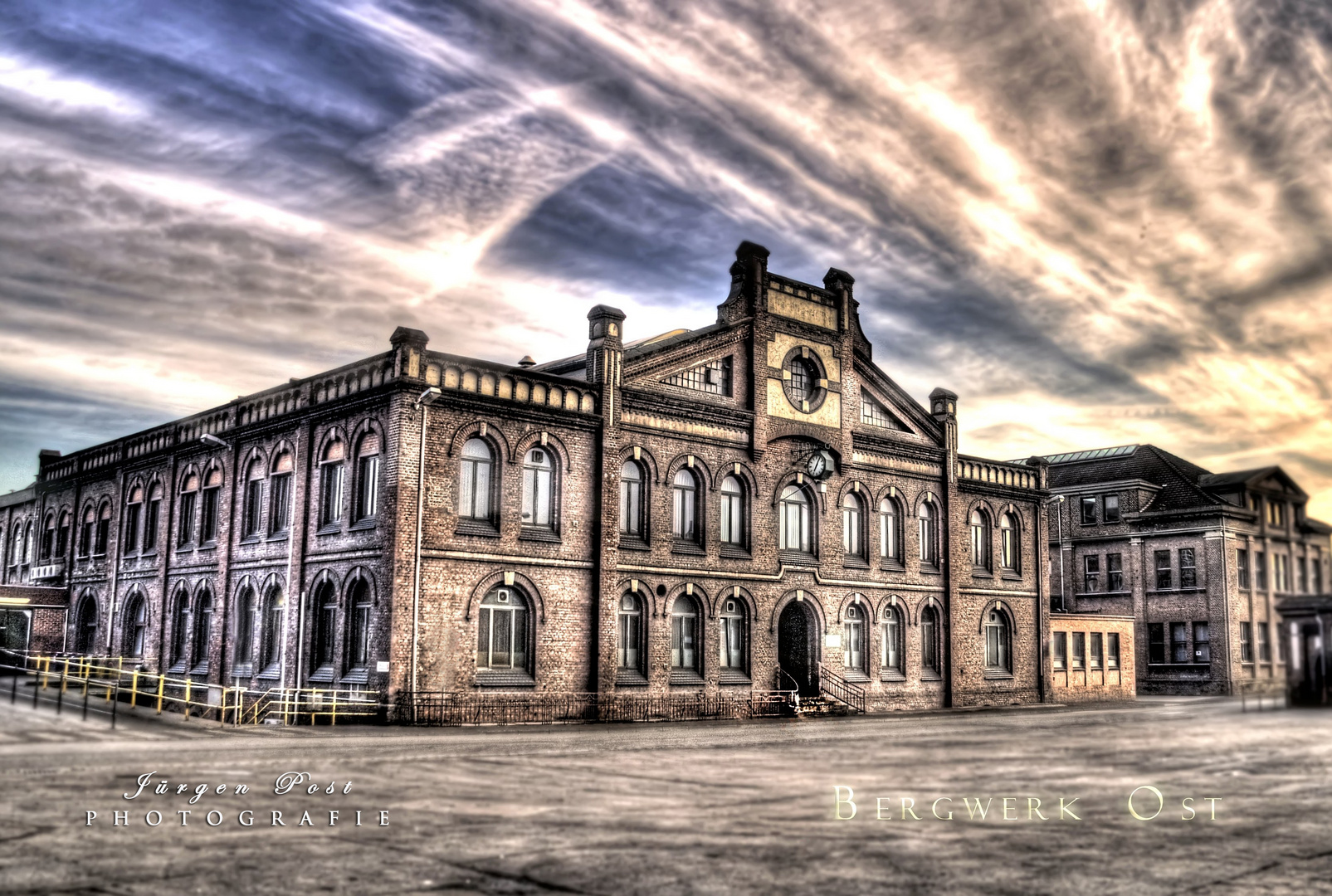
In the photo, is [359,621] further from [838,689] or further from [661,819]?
[661,819]

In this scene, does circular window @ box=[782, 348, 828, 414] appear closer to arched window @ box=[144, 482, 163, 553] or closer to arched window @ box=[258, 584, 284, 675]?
arched window @ box=[258, 584, 284, 675]

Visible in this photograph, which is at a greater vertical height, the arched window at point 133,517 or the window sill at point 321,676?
the arched window at point 133,517

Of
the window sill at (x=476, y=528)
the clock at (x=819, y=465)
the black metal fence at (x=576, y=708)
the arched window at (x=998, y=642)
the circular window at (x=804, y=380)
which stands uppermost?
the circular window at (x=804, y=380)

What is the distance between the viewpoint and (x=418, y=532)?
2941cm

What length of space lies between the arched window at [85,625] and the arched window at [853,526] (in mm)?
29052

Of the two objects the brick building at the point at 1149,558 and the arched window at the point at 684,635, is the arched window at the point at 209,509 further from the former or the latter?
the brick building at the point at 1149,558

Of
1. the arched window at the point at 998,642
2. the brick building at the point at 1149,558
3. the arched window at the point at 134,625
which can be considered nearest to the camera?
the arched window at the point at 134,625

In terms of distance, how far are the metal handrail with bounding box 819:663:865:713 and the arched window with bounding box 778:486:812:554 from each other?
4.11 m

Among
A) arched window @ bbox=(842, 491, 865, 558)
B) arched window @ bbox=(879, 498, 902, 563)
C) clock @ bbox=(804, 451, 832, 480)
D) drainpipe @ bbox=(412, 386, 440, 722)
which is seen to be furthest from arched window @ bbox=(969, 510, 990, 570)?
drainpipe @ bbox=(412, 386, 440, 722)

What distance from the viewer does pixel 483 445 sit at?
31312 millimetres

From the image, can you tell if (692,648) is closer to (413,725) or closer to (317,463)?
(413,725)

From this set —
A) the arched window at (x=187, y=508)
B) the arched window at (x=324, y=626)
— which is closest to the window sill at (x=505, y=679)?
the arched window at (x=324, y=626)

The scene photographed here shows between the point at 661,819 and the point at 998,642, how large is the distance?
3461 cm

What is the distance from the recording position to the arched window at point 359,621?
30.1 metres
